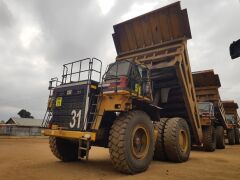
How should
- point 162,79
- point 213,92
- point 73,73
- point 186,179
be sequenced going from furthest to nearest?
point 213,92 < point 162,79 < point 73,73 < point 186,179

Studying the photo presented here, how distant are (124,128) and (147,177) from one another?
3.61 feet

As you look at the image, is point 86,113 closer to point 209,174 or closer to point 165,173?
point 165,173

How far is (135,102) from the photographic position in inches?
243

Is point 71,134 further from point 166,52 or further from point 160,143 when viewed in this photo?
point 166,52

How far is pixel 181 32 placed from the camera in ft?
26.5

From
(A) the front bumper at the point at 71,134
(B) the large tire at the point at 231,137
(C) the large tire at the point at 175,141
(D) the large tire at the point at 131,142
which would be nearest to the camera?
(D) the large tire at the point at 131,142

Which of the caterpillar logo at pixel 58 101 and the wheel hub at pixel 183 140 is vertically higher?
the caterpillar logo at pixel 58 101

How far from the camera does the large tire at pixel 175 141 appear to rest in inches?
282

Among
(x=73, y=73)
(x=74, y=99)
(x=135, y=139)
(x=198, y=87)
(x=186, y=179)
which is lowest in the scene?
(x=186, y=179)

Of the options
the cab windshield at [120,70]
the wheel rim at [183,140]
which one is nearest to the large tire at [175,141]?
the wheel rim at [183,140]

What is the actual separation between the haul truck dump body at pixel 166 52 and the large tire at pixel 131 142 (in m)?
2.49

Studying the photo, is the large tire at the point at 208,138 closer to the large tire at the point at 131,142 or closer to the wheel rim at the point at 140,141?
the large tire at the point at 131,142

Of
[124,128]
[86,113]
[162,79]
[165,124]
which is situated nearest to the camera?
[124,128]

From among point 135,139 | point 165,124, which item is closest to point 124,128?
point 135,139
